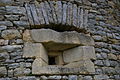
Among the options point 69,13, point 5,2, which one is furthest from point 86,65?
point 5,2

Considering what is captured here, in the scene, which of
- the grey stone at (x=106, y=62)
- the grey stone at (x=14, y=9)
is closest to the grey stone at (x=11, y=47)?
the grey stone at (x=14, y=9)

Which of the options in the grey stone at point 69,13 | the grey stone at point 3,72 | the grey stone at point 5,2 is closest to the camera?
the grey stone at point 3,72

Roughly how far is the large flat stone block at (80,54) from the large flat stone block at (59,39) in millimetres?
80

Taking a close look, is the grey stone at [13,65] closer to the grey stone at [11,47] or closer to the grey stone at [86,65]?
the grey stone at [11,47]

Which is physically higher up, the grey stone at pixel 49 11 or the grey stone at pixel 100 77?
the grey stone at pixel 49 11

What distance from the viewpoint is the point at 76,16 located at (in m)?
3.24

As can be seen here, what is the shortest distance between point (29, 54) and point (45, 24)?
0.52 m

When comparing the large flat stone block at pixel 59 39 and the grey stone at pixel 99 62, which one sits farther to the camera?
the grey stone at pixel 99 62

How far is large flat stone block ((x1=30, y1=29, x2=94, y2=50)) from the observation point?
2.94m

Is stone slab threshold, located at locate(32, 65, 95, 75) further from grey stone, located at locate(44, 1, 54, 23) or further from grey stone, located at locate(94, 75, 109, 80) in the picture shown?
grey stone, located at locate(44, 1, 54, 23)

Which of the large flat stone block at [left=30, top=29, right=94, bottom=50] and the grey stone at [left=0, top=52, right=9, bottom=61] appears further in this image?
the large flat stone block at [left=30, top=29, right=94, bottom=50]

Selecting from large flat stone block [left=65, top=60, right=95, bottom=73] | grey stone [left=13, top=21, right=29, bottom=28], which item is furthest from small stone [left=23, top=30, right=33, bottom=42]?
large flat stone block [left=65, top=60, right=95, bottom=73]

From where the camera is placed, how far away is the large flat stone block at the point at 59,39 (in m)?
2.94

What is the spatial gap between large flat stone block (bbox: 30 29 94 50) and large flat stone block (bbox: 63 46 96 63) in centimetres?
8
